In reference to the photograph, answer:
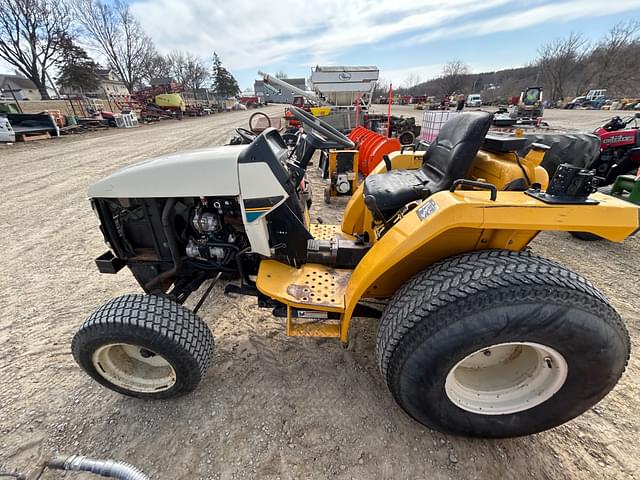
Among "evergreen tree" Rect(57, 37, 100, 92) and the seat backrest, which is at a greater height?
"evergreen tree" Rect(57, 37, 100, 92)

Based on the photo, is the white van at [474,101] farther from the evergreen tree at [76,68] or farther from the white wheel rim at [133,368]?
the white wheel rim at [133,368]

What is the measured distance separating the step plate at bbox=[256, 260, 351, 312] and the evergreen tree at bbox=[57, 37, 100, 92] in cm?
3104

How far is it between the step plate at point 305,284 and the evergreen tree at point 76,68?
31.0m

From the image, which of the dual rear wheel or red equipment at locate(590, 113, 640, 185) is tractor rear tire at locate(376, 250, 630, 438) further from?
red equipment at locate(590, 113, 640, 185)

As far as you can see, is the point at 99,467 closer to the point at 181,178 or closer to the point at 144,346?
the point at 144,346

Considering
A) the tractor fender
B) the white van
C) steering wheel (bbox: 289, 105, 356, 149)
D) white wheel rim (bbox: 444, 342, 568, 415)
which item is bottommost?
the white van

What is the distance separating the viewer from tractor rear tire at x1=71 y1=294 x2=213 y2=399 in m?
1.52

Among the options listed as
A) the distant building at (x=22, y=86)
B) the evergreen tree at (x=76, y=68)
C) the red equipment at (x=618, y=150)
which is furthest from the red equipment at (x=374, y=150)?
the distant building at (x=22, y=86)

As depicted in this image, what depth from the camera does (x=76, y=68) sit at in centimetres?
2384

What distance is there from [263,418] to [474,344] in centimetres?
113

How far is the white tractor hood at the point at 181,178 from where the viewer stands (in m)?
1.61

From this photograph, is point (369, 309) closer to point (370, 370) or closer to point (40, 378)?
point (370, 370)

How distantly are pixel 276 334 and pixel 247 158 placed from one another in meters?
1.26

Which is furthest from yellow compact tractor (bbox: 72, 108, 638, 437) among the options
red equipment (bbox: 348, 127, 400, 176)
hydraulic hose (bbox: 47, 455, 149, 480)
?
red equipment (bbox: 348, 127, 400, 176)
